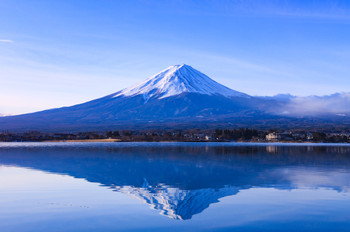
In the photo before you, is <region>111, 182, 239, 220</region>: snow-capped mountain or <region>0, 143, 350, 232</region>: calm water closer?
<region>0, 143, 350, 232</region>: calm water

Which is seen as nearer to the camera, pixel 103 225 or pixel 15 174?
pixel 103 225

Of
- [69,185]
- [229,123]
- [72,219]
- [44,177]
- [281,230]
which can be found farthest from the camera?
[229,123]

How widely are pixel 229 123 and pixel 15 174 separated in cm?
15090

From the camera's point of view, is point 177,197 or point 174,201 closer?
point 174,201

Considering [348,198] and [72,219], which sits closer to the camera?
[72,219]

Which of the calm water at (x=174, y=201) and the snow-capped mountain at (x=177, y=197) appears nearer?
the calm water at (x=174, y=201)

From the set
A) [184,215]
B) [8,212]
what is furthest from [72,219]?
[184,215]

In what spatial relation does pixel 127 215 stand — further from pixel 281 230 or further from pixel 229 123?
pixel 229 123

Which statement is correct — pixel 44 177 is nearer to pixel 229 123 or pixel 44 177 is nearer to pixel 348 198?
pixel 348 198

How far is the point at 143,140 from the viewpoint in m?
103

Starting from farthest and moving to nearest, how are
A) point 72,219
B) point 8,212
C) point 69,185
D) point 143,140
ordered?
point 143,140
point 69,185
point 8,212
point 72,219

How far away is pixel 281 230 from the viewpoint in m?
10.9

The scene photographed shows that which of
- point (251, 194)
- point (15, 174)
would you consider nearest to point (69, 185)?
point (15, 174)

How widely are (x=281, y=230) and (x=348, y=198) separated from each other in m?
6.00
